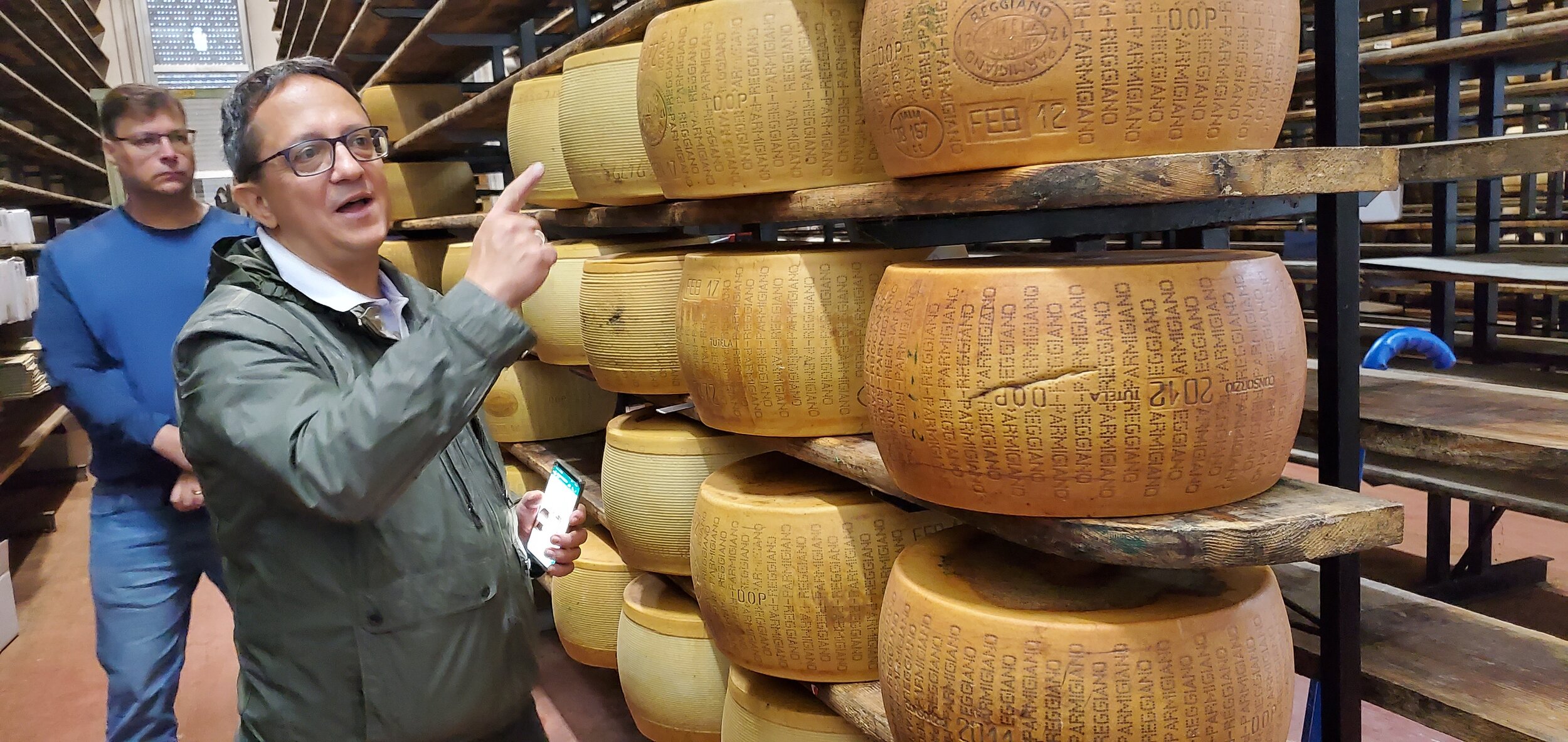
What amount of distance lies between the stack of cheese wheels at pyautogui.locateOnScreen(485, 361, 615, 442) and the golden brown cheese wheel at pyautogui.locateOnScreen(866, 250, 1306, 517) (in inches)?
81.3

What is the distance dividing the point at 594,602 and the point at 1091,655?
162 centimetres

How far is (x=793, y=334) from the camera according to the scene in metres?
1.54

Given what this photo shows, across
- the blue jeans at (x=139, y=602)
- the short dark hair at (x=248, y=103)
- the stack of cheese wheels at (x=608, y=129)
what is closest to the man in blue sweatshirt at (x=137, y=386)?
the blue jeans at (x=139, y=602)

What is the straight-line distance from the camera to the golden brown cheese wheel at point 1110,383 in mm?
1040

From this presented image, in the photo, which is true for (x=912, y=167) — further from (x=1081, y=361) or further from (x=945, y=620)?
(x=945, y=620)

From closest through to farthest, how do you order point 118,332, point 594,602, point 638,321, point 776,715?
point 776,715
point 638,321
point 118,332
point 594,602

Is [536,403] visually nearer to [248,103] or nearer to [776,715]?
[776,715]

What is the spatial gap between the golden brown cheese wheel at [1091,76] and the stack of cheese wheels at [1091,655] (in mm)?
466

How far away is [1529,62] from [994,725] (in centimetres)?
228

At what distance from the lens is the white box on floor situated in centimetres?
334

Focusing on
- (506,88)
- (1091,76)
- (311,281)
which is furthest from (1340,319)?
(506,88)

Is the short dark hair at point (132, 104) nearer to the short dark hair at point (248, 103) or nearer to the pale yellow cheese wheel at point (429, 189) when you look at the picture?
the short dark hair at point (248, 103)

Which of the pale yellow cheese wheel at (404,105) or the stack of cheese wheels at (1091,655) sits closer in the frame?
the stack of cheese wheels at (1091,655)

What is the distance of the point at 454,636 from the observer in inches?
50.8
